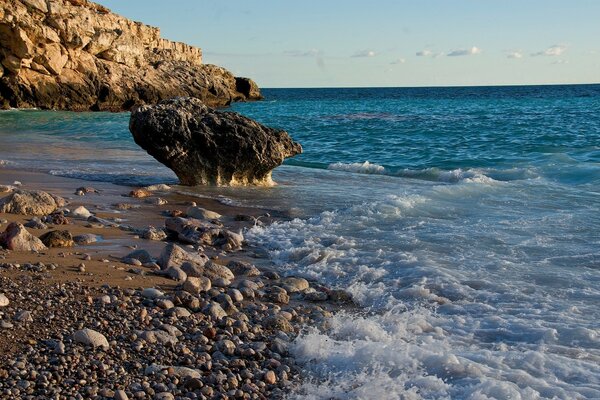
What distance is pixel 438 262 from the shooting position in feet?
23.4

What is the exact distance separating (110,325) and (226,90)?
59.5 m

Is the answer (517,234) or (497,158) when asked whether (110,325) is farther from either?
(497,158)

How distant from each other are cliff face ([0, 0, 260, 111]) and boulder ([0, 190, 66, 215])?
109 ft

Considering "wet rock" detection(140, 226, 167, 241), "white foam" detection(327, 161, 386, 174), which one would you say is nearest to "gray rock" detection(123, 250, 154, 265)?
"wet rock" detection(140, 226, 167, 241)

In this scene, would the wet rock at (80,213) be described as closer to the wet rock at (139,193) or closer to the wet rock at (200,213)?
the wet rock at (200,213)

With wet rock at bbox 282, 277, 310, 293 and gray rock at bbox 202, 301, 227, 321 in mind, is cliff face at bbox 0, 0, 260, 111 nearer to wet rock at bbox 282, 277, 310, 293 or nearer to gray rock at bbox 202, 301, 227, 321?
wet rock at bbox 282, 277, 310, 293

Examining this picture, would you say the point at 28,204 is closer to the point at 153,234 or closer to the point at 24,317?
the point at 153,234

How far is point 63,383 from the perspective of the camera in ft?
12.5

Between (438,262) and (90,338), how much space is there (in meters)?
3.90

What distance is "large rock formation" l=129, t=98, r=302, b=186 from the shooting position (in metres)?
11.8

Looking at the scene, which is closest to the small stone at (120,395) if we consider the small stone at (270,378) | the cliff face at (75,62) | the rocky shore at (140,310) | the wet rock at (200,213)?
the rocky shore at (140,310)

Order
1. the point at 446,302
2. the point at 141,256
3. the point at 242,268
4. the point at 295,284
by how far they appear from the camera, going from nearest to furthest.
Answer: the point at 446,302 → the point at 295,284 → the point at 141,256 → the point at 242,268

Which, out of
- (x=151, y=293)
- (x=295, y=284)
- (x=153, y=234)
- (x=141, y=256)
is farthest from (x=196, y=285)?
(x=153, y=234)

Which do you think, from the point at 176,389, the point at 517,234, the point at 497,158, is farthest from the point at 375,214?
the point at 497,158
